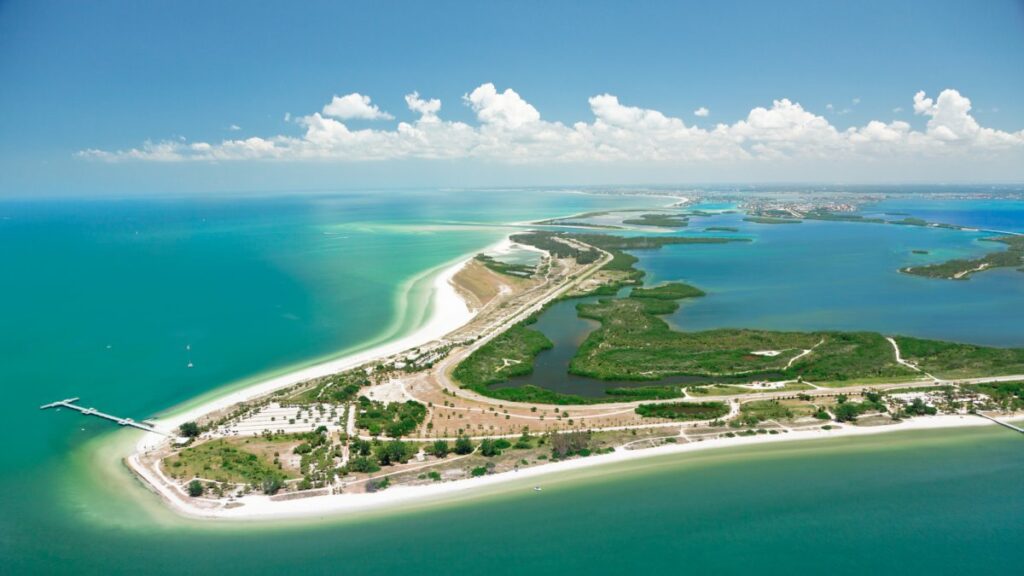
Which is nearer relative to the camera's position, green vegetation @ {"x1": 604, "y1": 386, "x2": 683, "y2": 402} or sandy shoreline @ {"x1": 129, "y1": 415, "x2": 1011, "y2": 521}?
sandy shoreline @ {"x1": 129, "y1": 415, "x2": 1011, "y2": 521}

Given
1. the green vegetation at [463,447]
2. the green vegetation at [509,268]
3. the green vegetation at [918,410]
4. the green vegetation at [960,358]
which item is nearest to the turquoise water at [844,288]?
the green vegetation at [960,358]

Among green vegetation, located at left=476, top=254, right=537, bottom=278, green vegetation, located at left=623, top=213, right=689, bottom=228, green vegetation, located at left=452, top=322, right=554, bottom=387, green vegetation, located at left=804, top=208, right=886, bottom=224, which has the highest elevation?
green vegetation, located at left=804, top=208, right=886, bottom=224

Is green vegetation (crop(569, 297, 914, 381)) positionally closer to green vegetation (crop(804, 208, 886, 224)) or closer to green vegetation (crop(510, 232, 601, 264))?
green vegetation (crop(510, 232, 601, 264))

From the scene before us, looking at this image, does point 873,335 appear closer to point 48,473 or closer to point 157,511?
point 157,511

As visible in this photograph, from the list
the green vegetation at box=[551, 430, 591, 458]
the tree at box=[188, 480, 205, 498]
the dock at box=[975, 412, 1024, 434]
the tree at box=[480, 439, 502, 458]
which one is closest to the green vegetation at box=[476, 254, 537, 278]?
the green vegetation at box=[551, 430, 591, 458]

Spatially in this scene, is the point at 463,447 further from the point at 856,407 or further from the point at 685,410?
the point at 856,407

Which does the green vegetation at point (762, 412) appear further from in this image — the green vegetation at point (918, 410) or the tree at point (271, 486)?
the tree at point (271, 486)
